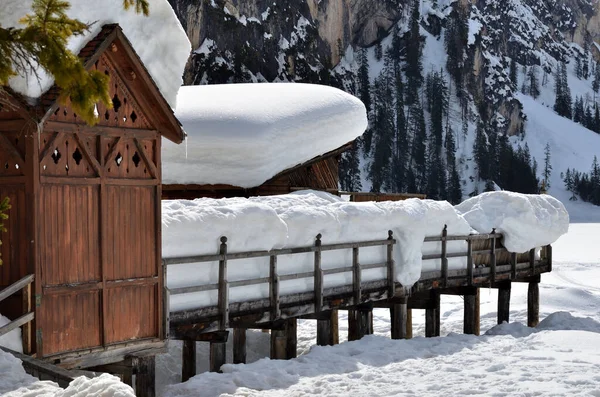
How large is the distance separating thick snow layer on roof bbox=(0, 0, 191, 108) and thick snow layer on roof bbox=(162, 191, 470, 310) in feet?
5.54

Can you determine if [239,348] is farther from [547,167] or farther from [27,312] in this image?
[547,167]

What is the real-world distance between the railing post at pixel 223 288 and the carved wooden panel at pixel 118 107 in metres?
1.97

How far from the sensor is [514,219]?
19.8 metres

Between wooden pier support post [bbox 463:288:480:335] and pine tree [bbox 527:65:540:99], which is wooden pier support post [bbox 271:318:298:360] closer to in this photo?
wooden pier support post [bbox 463:288:480:335]

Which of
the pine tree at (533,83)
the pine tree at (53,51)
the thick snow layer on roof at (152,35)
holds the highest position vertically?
the pine tree at (533,83)

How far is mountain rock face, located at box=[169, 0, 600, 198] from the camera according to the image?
9494 centimetres

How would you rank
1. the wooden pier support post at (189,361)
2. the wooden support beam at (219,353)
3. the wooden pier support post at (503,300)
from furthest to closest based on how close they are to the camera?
the wooden pier support post at (503,300)
the wooden pier support post at (189,361)
the wooden support beam at (219,353)

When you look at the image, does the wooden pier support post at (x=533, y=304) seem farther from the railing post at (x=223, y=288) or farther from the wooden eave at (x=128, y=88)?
the wooden eave at (x=128, y=88)

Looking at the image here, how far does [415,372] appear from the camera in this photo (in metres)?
12.1

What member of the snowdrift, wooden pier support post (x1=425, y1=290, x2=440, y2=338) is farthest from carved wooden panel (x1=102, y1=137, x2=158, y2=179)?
wooden pier support post (x1=425, y1=290, x2=440, y2=338)

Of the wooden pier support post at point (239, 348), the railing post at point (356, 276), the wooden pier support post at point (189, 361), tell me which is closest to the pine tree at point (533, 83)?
the wooden pier support post at point (239, 348)

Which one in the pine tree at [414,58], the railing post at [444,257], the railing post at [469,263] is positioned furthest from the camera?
the pine tree at [414,58]

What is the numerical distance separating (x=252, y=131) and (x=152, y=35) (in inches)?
519

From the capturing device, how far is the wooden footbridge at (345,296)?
12.1 metres
